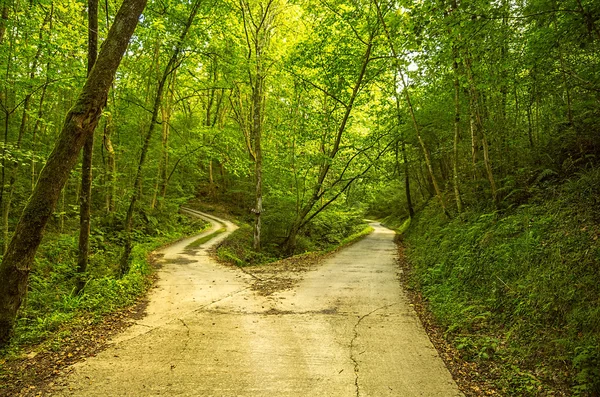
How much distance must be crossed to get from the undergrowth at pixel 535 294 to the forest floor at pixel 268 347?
2.50ft

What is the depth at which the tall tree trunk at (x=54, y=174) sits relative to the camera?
467 centimetres

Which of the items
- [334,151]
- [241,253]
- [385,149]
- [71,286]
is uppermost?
[385,149]

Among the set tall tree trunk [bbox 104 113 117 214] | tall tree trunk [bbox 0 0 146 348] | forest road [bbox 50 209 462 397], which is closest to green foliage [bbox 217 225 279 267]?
forest road [bbox 50 209 462 397]

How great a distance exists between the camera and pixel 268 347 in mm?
5098

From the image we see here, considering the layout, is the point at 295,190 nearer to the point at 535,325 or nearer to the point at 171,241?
the point at 171,241

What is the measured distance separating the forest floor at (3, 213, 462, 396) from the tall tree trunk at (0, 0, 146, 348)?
55.4 inches

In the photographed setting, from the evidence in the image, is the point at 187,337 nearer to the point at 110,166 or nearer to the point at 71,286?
the point at 71,286

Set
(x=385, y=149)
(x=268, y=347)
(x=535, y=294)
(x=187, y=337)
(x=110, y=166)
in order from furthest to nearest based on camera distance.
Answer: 1. (x=110, y=166)
2. (x=385, y=149)
3. (x=187, y=337)
4. (x=268, y=347)
5. (x=535, y=294)

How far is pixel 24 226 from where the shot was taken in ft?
15.4

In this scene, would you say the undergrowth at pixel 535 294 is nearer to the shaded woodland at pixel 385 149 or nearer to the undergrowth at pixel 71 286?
the shaded woodland at pixel 385 149

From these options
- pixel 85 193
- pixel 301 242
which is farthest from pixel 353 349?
pixel 301 242

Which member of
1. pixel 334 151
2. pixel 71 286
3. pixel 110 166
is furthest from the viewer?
pixel 110 166

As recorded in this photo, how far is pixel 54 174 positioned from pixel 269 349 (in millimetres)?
4051

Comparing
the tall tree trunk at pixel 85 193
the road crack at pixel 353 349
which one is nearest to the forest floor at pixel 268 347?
the road crack at pixel 353 349
